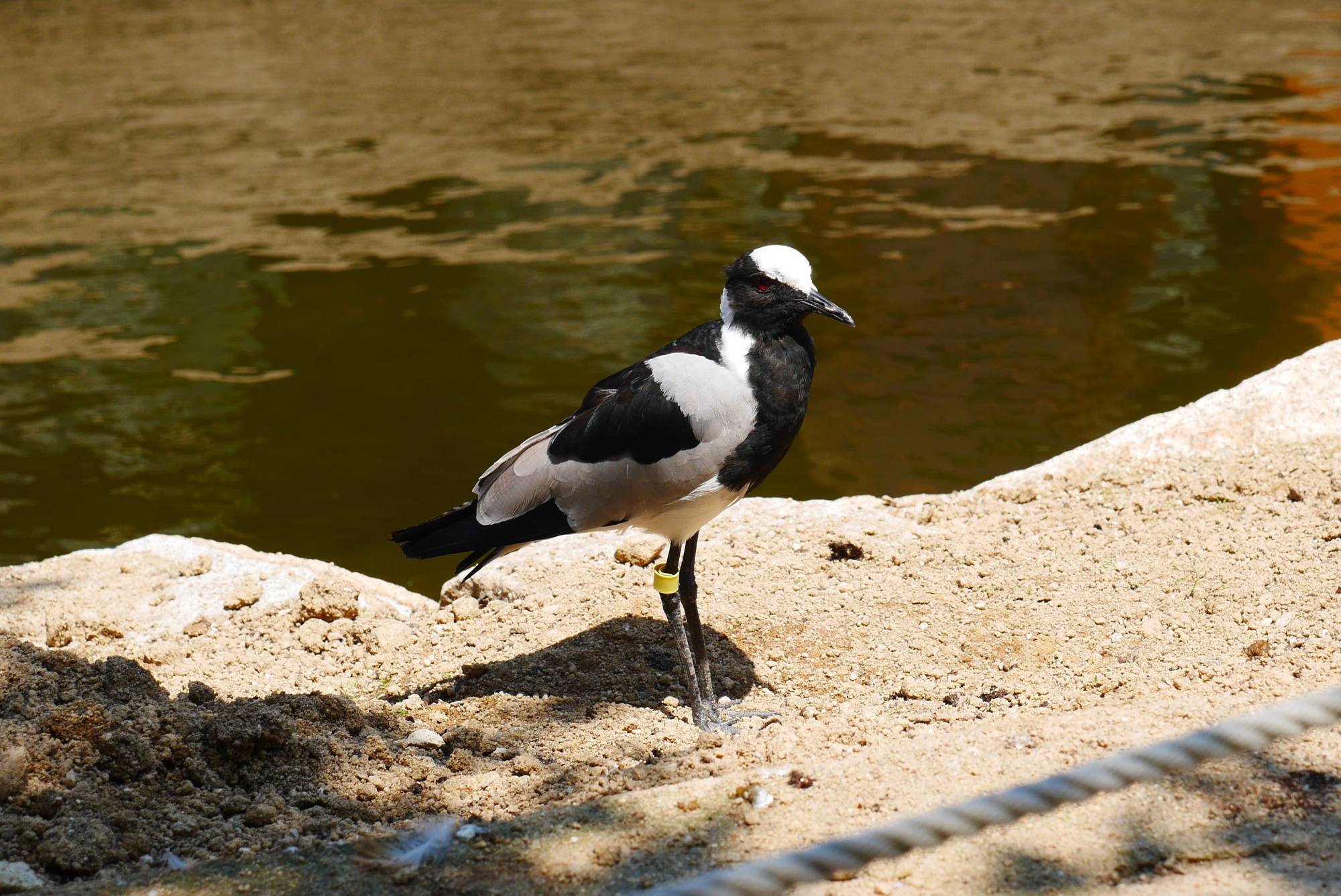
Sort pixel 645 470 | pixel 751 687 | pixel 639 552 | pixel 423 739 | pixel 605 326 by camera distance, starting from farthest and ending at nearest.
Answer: pixel 605 326 → pixel 639 552 → pixel 751 687 → pixel 645 470 → pixel 423 739

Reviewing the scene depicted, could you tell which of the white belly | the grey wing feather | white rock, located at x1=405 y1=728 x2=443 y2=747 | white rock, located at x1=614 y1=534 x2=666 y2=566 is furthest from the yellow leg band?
white rock, located at x1=614 y1=534 x2=666 y2=566

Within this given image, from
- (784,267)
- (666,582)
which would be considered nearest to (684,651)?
(666,582)

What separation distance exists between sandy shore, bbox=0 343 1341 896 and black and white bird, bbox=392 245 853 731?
539mm

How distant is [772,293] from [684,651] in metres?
1.16

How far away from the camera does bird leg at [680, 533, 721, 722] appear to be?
4.10 metres

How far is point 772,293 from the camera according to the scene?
3.81 metres

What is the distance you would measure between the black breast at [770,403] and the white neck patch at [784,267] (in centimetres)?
16

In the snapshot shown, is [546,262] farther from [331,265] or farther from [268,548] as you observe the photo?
[268,548]

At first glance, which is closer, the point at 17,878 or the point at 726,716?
the point at 17,878

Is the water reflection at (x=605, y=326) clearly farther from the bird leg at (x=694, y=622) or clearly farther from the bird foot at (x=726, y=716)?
the bird foot at (x=726, y=716)

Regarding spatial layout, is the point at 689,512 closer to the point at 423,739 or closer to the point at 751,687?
the point at 751,687

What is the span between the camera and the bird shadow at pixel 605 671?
4.24 meters

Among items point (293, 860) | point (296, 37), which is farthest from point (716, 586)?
point (296, 37)

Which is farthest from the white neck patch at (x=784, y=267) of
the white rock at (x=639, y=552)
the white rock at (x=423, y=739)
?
the white rock at (x=423, y=739)
